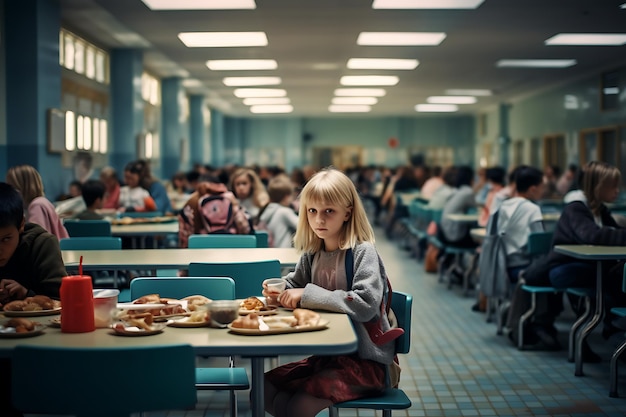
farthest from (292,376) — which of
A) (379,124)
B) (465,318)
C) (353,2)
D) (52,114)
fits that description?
(379,124)

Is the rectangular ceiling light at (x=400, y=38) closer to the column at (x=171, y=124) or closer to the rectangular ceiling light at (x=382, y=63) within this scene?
the rectangular ceiling light at (x=382, y=63)

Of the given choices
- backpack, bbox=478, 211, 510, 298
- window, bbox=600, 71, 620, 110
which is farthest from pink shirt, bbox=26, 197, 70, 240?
window, bbox=600, 71, 620, 110

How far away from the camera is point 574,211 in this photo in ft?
14.6

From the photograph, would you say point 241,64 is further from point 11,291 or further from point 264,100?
point 11,291

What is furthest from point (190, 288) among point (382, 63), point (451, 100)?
point (451, 100)

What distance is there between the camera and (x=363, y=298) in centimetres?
232

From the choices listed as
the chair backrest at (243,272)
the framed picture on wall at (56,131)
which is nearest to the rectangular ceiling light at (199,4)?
the framed picture on wall at (56,131)

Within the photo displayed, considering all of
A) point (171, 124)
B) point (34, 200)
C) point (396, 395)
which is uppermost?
point (171, 124)

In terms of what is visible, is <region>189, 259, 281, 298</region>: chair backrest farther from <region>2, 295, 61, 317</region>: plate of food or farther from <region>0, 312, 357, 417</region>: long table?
<region>0, 312, 357, 417</region>: long table

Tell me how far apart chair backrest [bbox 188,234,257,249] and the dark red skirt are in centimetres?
215

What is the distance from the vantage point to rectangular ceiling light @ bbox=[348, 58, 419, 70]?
1098 cm

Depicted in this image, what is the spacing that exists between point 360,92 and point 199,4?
28.9 ft

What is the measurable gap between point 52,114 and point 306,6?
9.41 feet

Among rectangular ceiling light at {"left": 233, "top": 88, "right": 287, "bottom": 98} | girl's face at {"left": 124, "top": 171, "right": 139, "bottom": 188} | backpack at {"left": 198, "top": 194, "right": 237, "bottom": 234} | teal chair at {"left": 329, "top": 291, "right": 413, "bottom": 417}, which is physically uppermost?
rectangular ceiling light at {"left": 233, "top": 88, "right": 287, "bottom": 98}
